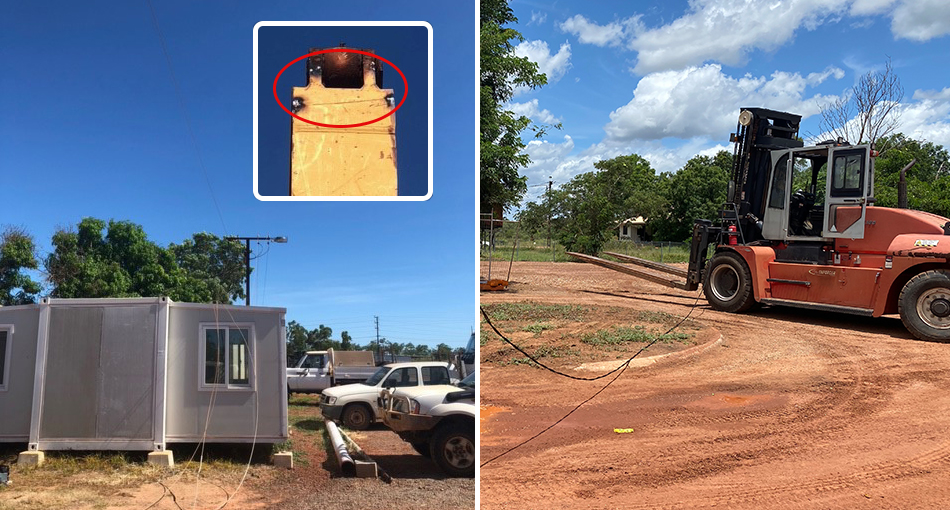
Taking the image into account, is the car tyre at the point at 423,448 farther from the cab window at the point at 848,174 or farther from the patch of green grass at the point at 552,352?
the cab window at the point at 848,174

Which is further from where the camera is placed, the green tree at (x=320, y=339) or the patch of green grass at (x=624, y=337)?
the patch of green grass at (x=624, y=337)

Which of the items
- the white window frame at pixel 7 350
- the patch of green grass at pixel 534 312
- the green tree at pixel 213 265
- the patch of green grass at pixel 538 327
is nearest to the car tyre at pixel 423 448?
the green tree at pixel 213 265

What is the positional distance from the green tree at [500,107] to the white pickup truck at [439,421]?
6.04 metres

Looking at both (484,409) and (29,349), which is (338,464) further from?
(484,409)

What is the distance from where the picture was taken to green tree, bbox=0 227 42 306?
10.1 feet

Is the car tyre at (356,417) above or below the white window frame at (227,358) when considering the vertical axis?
below


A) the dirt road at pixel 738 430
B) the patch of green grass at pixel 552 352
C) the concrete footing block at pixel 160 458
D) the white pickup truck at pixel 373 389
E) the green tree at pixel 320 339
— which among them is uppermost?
the green tree at pixel 320 339

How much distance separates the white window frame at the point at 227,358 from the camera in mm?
3406

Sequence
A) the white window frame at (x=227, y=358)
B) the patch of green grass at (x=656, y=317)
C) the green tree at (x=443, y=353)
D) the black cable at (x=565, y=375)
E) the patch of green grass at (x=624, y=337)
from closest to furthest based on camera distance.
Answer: the green tree at (x=443, y=353) < the white window frame at (x=227, y=358) < the black cable at (x=565, y=375) < the patch of green grass at (x=624, y=337) < the patch of green grass at (x=656, y=317)

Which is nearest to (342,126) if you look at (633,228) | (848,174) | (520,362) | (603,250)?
(520,362)

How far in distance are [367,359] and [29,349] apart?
6.17 ft

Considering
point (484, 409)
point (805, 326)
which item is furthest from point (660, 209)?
point (484, 409)

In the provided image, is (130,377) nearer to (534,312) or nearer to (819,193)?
(534,312)

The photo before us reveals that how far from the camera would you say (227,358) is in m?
3.49
